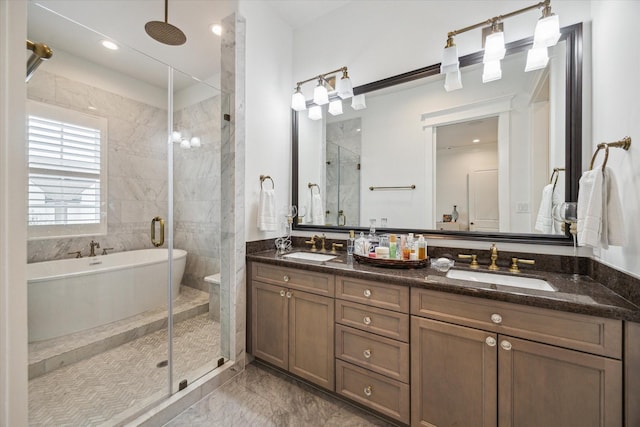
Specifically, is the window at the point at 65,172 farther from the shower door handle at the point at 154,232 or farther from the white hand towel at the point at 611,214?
the white hand towel at the point at 611,214

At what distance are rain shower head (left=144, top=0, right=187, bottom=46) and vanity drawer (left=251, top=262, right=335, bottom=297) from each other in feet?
6.30

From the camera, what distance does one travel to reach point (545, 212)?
148 centimetres

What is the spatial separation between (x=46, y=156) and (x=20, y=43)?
36.9 inches

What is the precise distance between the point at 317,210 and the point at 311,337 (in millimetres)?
1096

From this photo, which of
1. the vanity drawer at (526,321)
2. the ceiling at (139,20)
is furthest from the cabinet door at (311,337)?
the ceiling at (139,20)

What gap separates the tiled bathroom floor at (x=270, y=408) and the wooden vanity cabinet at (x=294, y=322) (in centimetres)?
12

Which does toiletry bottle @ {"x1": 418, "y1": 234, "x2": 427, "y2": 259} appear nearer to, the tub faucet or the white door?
the white door

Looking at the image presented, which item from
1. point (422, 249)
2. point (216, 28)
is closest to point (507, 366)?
point (422, 249)

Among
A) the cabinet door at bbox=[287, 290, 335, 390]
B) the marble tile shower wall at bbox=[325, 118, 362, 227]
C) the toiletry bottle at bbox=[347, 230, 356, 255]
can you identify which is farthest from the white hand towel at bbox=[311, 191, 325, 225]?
the cabinet door at bbox=[287, 290, 335, 390]

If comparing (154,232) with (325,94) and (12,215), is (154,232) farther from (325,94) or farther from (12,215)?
(325,94)

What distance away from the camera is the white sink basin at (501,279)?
1.31 meters

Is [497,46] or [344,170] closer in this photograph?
[497,46]

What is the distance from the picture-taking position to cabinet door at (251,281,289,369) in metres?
1.80

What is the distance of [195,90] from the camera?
2133 millimetres
